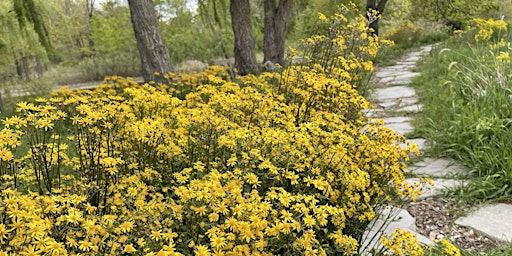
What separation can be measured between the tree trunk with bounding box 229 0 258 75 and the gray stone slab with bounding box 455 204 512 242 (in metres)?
4.69

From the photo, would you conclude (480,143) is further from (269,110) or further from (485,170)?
(269,110)

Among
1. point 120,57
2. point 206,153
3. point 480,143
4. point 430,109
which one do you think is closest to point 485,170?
point 480,143

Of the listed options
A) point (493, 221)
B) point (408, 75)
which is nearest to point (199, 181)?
point (493, 221)

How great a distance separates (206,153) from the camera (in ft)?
7.53

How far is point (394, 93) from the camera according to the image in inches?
240

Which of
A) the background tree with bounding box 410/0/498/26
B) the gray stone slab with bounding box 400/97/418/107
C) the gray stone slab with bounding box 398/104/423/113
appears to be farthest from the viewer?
the background tree with bounding box 410/0/498/26

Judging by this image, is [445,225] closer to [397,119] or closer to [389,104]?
[397,119]

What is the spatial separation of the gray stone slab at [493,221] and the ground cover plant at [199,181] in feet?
1.74

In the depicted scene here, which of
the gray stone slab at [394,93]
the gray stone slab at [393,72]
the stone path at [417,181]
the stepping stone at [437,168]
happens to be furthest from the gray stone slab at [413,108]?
the gray stone slab at [393,72]

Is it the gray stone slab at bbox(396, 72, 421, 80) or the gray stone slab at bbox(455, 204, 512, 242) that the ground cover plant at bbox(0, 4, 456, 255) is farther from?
the gray stone slab at bbox(396, 72, 421, 80)

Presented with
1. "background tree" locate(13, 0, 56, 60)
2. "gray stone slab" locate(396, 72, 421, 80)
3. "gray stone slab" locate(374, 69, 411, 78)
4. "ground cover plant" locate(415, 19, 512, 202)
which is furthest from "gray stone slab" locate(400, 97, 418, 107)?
"background tree" locate(13, 0, 56, 60)

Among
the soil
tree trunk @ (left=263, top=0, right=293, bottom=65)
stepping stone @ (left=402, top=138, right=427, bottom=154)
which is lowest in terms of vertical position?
the soil

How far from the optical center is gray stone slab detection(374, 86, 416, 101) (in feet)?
19.1

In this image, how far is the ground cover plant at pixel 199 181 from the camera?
1.44 metres
